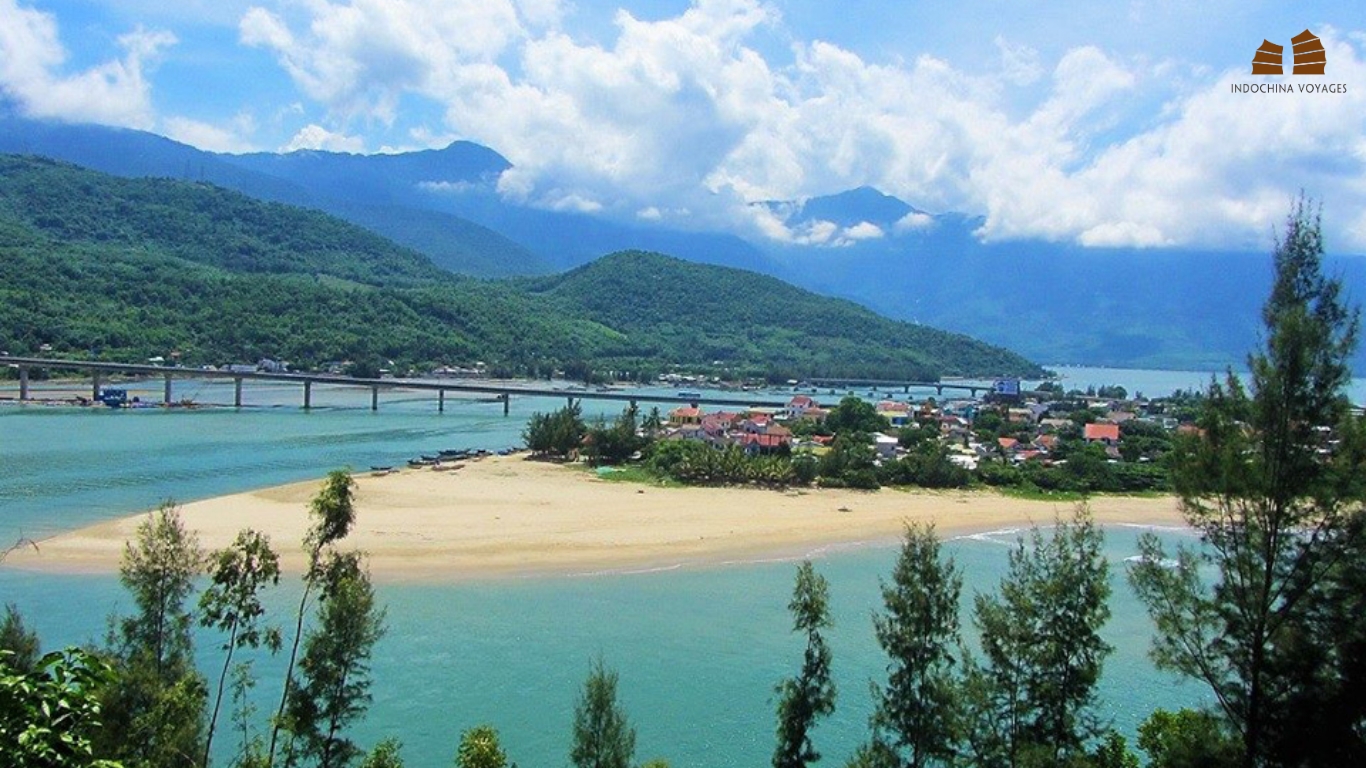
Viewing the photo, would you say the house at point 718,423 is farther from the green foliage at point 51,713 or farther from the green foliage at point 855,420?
the green foliage at point 51,713

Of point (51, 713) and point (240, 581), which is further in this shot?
point (240, 581)

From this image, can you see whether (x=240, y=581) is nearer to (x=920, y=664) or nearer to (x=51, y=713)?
(x=51, y=713)

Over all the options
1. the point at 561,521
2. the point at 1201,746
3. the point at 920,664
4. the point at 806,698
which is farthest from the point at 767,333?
the point at 1201,746

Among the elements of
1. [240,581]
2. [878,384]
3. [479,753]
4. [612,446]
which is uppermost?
[878,384]

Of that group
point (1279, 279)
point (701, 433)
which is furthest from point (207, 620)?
point (701, 433)

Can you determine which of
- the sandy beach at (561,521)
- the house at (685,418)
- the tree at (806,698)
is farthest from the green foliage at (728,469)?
the tree at (806,698)

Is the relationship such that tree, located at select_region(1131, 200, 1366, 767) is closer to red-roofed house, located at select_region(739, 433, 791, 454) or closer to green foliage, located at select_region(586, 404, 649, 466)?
red-roofed house, located at select_region(739, 433, 791, 454)
